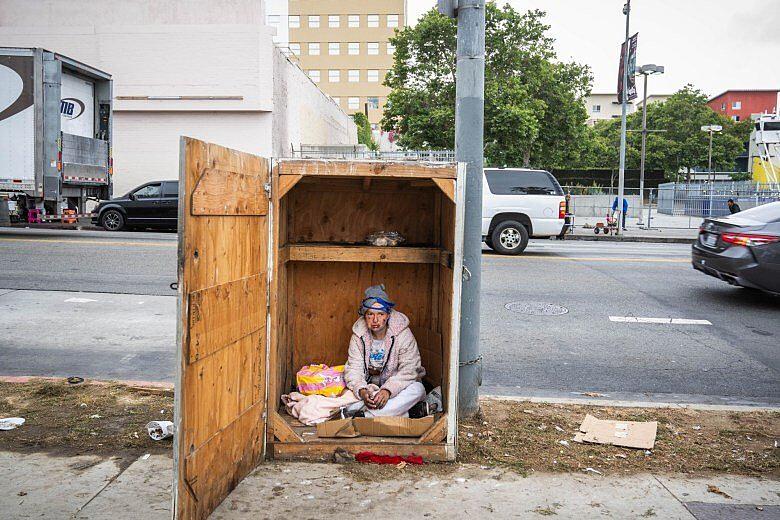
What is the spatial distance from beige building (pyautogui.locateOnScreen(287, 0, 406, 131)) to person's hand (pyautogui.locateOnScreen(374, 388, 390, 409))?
283 feet

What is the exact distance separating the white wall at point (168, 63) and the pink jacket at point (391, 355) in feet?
83.2

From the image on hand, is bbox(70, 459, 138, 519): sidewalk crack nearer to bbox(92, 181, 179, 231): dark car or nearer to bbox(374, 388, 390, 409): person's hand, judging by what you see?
bbox(374, 388, 390, 409): person's hand

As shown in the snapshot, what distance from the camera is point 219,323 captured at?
3658 mm

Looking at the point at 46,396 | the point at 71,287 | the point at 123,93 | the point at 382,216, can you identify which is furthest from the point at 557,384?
the point at 123,93

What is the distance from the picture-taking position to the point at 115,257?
13281mm

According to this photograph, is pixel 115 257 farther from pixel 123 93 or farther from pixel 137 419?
pixel 123 93

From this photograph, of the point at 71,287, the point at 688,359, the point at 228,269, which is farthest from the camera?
the point at 71,287

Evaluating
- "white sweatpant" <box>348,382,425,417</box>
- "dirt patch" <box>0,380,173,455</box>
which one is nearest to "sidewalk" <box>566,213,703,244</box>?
"white sweatpant" <box>348,382,425,417</box>

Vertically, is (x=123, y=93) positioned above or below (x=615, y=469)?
above

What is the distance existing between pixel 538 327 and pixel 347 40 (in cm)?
8579

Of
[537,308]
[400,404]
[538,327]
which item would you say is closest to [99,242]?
[537,308]

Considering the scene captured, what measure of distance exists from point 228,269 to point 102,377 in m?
3.47

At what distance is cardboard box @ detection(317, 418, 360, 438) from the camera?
15.4ft

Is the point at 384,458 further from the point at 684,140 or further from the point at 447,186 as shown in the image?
the point at 684,140
